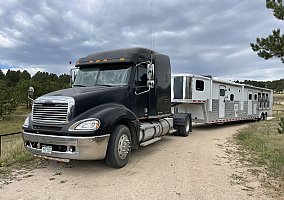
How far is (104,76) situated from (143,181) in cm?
314

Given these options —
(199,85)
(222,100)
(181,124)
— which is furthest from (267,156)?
(222,100)

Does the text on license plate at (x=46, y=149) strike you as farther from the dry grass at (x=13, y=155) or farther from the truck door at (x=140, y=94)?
the truck door at (x=140, y=94)

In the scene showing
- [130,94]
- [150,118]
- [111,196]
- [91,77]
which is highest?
[91,77]

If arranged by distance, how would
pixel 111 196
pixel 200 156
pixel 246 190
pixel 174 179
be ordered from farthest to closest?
1. pixel 200 156
2. pixel 174 179
3. pixel 246 190
4. pixel 111 196

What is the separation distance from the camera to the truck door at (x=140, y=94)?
24.9 feet

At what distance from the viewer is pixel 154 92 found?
8.56 m

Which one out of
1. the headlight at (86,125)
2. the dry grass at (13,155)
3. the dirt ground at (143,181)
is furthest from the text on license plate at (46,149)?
the dry grass at (13,155)

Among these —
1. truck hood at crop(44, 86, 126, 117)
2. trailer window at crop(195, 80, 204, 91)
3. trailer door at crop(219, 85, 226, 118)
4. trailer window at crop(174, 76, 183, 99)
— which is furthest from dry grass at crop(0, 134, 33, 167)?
trailer door at crop(219, 85, 226, 118)

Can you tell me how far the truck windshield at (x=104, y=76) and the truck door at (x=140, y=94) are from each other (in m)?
0.37

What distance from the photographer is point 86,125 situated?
578 cm

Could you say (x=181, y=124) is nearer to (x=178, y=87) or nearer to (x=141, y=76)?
(x=178, y=87)

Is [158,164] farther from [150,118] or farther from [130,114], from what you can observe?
[150,118]

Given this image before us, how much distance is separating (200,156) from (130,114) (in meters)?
2.55

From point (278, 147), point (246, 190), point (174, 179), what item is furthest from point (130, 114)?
point (278, 147)
